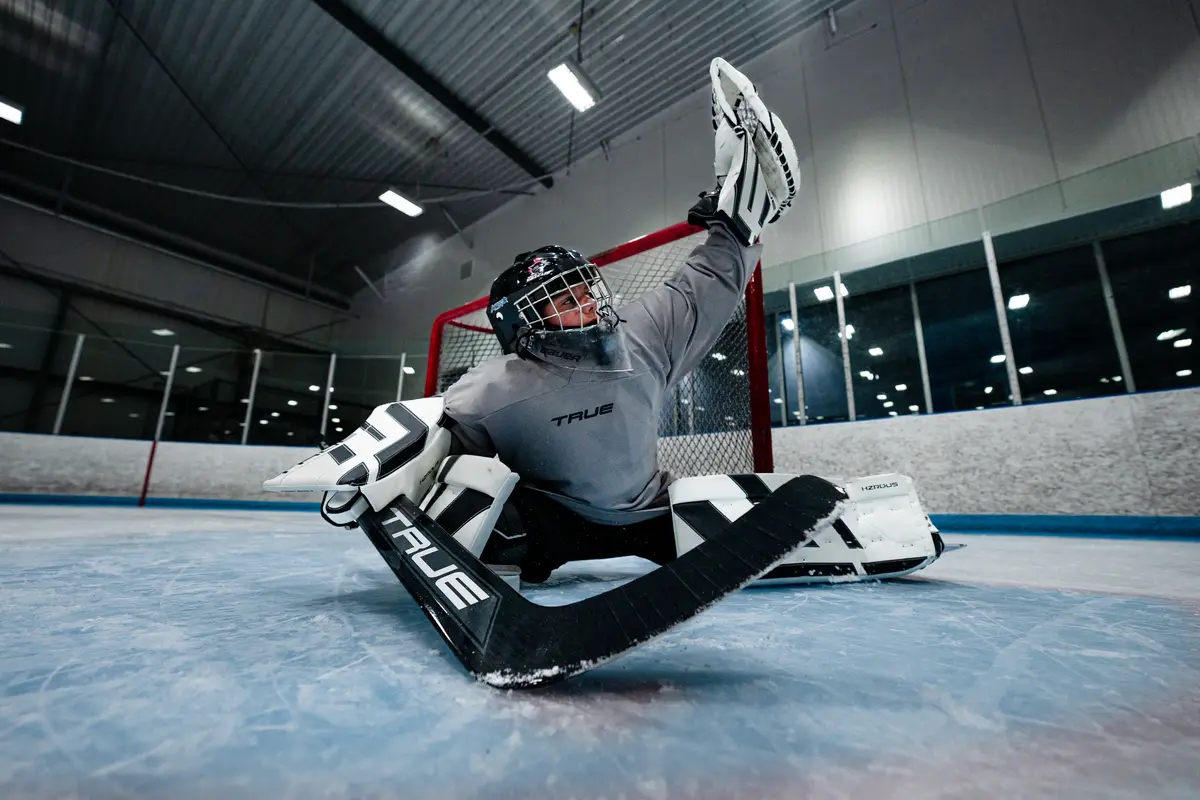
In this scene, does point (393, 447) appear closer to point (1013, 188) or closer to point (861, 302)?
point (861, 302)

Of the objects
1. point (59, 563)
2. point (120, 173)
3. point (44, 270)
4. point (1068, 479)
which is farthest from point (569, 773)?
point (44, 270)

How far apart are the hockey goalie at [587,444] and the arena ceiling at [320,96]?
18.4 feet

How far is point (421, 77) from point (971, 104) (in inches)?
251

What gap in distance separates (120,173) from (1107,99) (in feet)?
40.5

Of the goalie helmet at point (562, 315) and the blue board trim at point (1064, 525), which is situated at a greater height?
the goalie helmet at point (562, 315)

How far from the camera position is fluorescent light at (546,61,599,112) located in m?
5.19

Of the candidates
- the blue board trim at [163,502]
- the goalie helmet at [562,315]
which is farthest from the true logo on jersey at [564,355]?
the blue board trim at [163,502]

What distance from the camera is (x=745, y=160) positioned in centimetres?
130

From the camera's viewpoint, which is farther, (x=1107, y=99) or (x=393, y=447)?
(x=1107, y=99)

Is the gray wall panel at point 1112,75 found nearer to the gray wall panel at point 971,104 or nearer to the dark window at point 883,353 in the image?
the gray wall panel at point 971,104

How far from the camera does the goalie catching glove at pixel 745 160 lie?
1284 mm

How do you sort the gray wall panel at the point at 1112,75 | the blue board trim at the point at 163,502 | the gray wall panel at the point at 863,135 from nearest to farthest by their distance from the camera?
the gray wall panel at the point at 1112,75 < the blue board trim at the point at 163,502 < the gray wall panel at the point at 863,135

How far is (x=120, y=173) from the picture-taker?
292 inches

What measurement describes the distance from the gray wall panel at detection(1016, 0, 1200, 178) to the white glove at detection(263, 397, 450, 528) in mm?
6257
